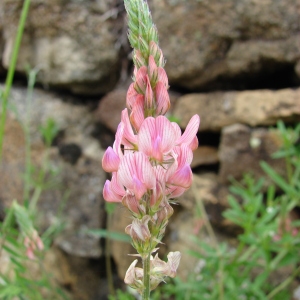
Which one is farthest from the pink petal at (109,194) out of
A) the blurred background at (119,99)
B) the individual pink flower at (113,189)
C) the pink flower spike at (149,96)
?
the blurred background at (119,99)

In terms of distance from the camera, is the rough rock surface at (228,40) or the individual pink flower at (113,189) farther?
the rough rock surface at (228,40)

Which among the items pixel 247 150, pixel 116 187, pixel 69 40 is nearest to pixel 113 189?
pixel 116 187

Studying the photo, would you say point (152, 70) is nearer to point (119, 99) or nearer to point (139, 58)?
point (139, 58)

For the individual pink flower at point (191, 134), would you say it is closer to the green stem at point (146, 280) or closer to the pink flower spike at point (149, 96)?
the pink flower spike at point (149, 96)

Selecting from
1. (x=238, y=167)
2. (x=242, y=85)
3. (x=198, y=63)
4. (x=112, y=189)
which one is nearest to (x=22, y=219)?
(x=112, y=189)

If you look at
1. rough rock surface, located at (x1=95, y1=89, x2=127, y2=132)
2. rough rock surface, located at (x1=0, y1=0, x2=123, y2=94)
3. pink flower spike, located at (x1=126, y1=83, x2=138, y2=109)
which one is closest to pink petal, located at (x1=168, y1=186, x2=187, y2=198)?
pink flower spike, located at (x1=126, y1=83, x2=138, y2=109)

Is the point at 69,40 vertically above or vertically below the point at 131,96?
below
